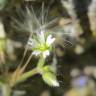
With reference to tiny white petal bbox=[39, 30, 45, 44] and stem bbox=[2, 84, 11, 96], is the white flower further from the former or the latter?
stem bbox=[2, 84, 11, 96]

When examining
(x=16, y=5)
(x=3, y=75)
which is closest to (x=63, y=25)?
(x=16, y=5)

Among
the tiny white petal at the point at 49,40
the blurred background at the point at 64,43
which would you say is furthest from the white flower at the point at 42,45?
the blurred background at the point at 64,43

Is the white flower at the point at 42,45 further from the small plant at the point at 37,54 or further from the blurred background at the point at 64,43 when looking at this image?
the blurred background at the point at 64,43

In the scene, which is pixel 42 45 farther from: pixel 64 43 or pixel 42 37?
pixel 64 43

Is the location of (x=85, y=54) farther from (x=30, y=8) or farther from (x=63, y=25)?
(x=30, y=8)

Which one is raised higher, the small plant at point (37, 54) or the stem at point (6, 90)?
the small plant at point (37, 54)

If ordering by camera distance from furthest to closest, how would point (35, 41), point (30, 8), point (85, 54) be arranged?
point (85, 54) < point (30, 8) < point (35, 41)
